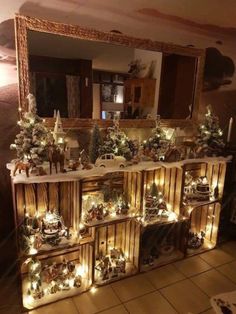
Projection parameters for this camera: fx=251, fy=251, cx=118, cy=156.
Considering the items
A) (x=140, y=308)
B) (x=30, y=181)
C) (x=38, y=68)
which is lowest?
(x=140, y=308)

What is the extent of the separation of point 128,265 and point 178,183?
1054 mm

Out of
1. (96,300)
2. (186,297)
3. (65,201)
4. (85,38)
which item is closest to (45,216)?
(65,201)

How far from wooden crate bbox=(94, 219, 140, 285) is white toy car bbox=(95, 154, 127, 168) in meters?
0.64

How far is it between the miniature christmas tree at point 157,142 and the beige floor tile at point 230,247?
1609 millimetres

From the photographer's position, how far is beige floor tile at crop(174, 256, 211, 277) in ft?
9.08

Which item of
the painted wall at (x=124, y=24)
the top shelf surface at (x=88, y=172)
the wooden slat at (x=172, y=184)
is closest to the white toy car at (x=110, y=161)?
the top shelf surface at (x=88, y=172)

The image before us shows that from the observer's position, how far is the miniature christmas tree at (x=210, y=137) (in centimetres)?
286

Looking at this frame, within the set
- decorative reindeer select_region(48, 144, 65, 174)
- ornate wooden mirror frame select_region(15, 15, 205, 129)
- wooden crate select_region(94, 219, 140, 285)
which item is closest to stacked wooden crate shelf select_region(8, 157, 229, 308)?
wooden crate select_region(94, 219, 140, 285)

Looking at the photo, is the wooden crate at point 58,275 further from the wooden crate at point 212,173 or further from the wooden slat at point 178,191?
the wooden crate at point 212,173

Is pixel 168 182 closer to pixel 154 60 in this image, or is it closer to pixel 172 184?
pixel 172 184

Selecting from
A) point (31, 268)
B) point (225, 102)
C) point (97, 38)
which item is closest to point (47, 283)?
point (31, 268)

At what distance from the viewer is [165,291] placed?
248 cm

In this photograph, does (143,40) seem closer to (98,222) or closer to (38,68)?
(38,68)

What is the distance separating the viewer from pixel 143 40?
261 centimetres
